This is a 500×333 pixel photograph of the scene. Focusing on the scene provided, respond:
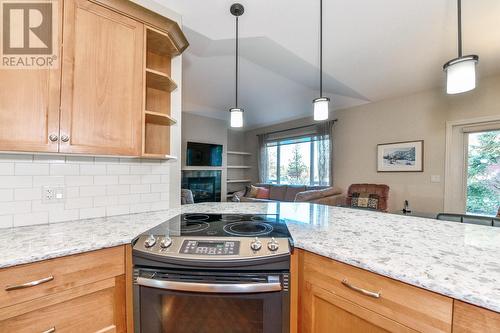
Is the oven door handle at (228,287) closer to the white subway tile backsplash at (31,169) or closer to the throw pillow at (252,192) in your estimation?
the white subway tile backsplash at (31,169)

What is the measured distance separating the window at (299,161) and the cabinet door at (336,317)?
4515 mm

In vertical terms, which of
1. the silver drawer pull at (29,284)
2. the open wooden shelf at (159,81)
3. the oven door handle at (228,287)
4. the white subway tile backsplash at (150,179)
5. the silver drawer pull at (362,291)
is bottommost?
the oven door handle at (228,287)

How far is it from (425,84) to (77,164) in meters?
4.56

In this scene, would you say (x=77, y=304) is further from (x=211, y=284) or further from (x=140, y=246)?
(x=211, y=284)

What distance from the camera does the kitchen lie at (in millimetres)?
760

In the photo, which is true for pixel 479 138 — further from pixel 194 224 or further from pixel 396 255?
pixel 194 224

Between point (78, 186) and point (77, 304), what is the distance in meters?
0.76

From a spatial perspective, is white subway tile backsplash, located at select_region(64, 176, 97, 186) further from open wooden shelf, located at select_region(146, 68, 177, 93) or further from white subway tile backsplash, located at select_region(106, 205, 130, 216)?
open wooden shelf, located at select_region(146, 68, 177, 93)

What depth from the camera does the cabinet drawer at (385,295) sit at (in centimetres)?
64

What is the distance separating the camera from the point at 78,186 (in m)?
1.43

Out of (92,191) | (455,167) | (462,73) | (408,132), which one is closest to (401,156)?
(408,132)

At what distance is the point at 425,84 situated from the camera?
354 centimetres

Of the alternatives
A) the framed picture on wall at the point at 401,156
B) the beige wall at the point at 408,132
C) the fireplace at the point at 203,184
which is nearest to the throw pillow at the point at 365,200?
the beige wall at the point at 408,132

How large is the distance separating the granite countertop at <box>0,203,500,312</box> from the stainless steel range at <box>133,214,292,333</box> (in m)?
0.15
